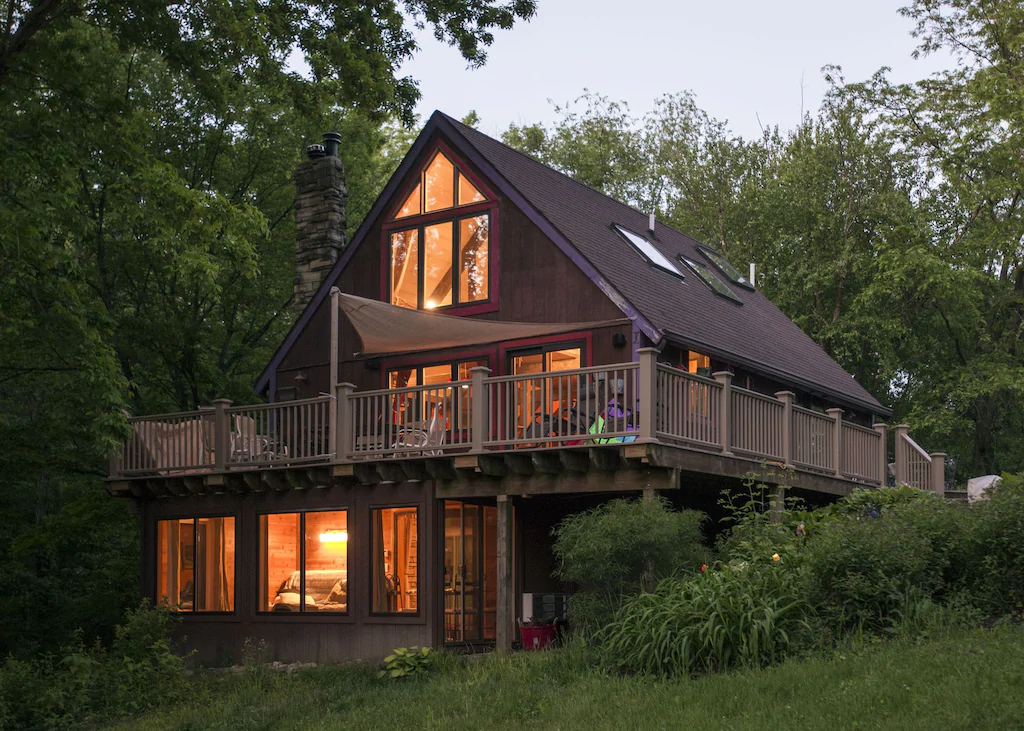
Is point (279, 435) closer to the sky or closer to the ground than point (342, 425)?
closer to the ground

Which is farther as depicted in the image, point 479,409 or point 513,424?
point 513,424

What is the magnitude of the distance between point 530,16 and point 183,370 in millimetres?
10884

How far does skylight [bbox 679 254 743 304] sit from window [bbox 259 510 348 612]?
30.5 ft

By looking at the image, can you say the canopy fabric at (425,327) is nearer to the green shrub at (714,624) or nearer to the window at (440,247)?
the window at (440,247)

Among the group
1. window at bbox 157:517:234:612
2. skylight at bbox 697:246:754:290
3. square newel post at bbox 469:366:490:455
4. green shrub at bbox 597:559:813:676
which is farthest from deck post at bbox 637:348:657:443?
skylight at bbox 697:246:754:290

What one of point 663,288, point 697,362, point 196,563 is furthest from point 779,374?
point 196,563

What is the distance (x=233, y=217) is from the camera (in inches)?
670

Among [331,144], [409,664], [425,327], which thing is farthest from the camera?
[331,144]

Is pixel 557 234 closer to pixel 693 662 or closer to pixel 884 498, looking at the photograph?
pixel 884 498

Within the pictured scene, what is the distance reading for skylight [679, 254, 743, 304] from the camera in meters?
23.8

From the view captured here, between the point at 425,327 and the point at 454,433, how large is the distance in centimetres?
211

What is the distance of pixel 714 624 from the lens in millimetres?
11977

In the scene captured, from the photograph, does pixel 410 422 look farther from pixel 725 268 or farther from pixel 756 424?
pixel 725 268

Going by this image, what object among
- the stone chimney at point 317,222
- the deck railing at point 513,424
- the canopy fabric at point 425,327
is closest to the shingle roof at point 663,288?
the canopy fabric at point 425,327
